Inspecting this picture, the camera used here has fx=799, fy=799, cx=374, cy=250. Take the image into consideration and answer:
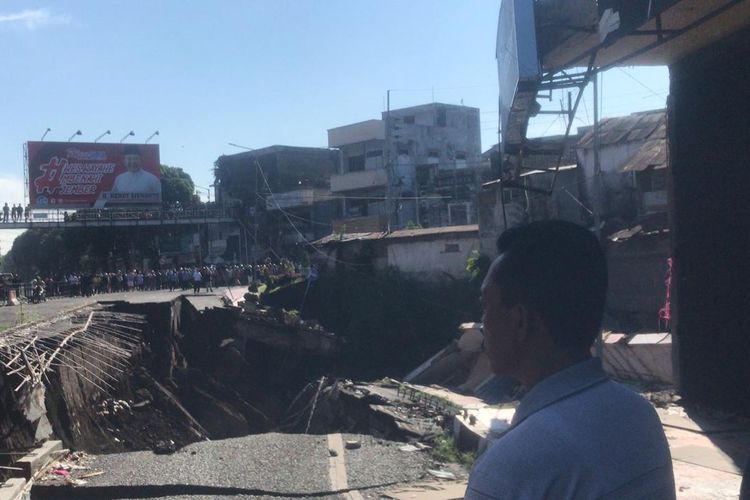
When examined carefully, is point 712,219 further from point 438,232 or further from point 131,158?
point 131,158

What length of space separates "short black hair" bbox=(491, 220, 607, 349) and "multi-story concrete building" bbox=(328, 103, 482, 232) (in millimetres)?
36921

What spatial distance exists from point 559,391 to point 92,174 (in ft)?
170

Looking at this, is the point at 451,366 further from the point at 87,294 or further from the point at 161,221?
the point at 161,221

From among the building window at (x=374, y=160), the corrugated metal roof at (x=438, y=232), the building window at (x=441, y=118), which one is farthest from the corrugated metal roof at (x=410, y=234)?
the building window at (x=441, y=118)

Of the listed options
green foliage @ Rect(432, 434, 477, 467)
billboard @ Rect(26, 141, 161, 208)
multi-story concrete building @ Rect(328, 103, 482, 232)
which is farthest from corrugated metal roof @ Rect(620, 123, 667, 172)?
billboard @ Rect(26, 141, 161, 208)

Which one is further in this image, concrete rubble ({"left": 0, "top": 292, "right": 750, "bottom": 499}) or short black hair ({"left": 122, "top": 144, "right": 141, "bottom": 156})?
short black hair ({"left": 122, "top": 144, "right": 141, "bottom": 156})

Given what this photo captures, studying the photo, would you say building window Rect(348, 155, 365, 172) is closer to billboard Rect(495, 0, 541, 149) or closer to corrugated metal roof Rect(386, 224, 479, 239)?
corrugated metal roof Rect(386, 224, 479, 239)

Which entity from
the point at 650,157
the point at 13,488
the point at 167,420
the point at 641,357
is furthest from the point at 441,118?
the point at 13,488

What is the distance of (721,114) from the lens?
7613mm

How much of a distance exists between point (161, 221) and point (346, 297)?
24.0 metres

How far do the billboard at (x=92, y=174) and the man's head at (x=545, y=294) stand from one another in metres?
51.2

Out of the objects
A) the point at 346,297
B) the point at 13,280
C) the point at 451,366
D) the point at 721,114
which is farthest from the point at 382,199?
the point at 721,114

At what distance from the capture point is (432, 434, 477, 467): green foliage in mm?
8683

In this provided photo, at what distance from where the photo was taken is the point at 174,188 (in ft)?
200
